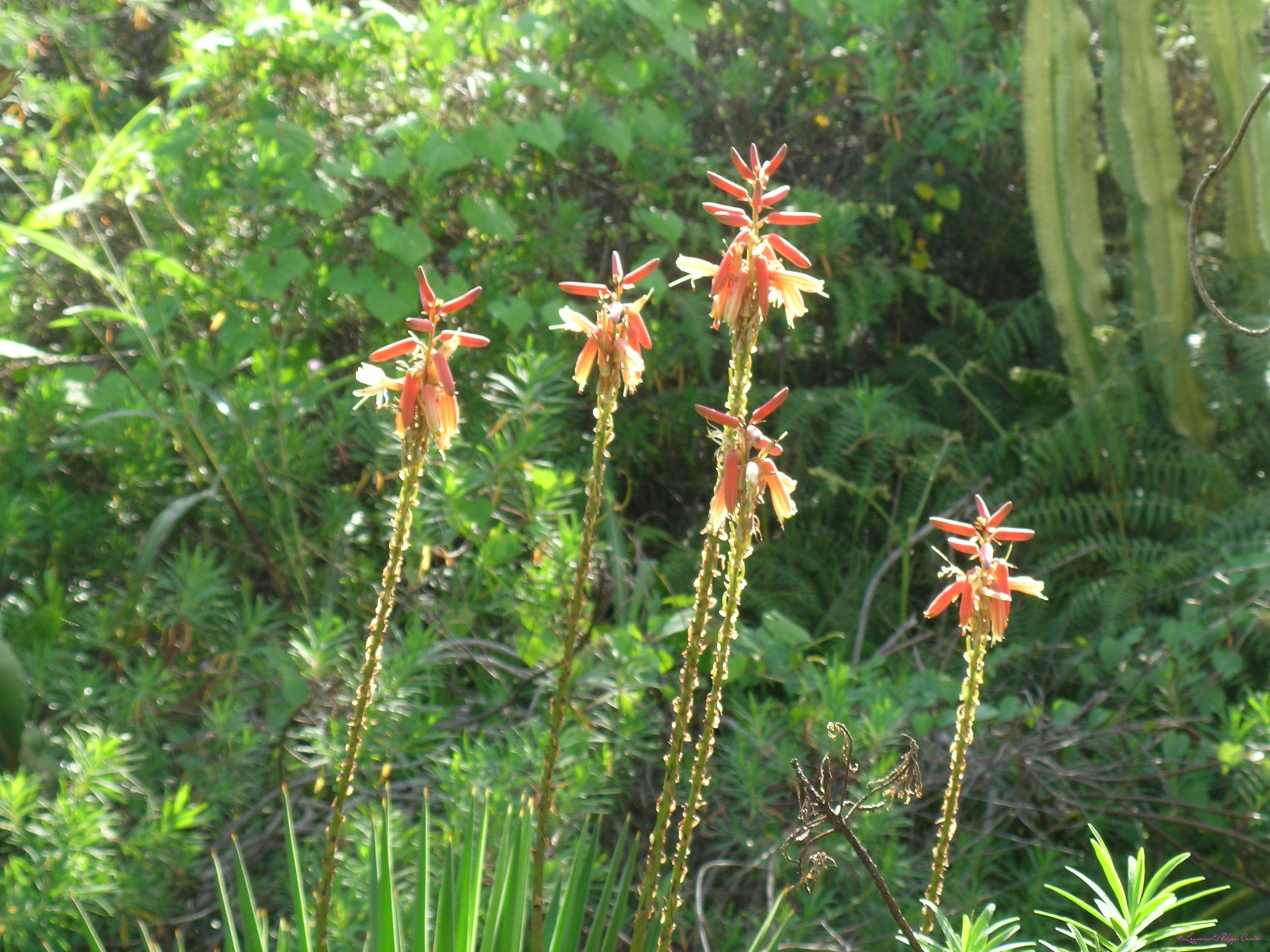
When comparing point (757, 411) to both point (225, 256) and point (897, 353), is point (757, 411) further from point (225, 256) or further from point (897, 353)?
point (897, 353)

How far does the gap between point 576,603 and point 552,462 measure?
1.49 meters

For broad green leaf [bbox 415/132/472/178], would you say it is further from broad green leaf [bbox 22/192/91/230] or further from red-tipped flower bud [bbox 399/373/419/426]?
red-tipped flower bud [bbox 399/373/419/426]

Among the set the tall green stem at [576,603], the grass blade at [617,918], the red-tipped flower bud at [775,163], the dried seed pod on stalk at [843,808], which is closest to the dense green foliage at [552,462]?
the grass blade at [617,918]

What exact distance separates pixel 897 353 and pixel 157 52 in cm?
260

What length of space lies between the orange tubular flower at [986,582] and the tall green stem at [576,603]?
0.89ft

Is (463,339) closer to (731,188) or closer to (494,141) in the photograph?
(731,188)

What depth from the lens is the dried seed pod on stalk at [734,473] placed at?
0.80 meters

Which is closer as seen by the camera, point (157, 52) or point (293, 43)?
point (293, 43)

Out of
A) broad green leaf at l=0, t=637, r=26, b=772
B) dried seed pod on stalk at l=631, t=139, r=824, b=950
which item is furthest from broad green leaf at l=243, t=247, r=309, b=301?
dried seed pod on stalk at l=631, t=139, r=824, b=950

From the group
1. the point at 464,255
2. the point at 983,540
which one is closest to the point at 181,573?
the point at 464,255

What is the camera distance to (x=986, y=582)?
86 centimetres

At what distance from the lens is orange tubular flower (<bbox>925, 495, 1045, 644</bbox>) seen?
33.3 inches

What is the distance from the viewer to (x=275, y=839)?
1.70 m

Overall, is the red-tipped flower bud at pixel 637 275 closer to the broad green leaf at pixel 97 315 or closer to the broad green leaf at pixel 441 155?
the broad green leaf at pixel 97 315
